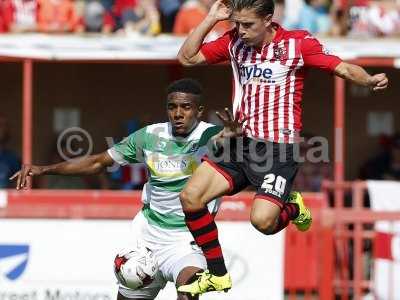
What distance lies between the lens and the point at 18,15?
17859mm

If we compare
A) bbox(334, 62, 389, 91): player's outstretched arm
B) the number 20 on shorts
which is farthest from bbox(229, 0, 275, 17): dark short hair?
the number 20 on shorts

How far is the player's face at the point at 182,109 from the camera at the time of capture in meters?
10.1

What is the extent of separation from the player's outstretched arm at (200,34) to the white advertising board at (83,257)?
2.40 metres

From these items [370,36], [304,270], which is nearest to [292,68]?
[304,270]

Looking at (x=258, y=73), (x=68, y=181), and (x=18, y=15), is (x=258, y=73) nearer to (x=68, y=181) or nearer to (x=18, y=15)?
(x=68, y=181)

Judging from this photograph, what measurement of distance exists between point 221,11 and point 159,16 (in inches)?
347

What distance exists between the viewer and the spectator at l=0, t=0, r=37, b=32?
702 inches

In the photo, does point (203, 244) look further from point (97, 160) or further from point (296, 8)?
point (296, 8)

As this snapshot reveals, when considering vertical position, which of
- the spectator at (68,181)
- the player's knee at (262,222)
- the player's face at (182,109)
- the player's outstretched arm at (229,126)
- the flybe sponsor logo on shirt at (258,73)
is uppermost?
the flybe sponsor logo on shirt at (258,73)

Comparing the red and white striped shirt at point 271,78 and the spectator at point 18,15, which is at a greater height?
the spectator at point 18,15

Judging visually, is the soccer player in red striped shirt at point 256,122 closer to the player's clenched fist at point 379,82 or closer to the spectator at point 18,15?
the player's clenched fist at point 379,82

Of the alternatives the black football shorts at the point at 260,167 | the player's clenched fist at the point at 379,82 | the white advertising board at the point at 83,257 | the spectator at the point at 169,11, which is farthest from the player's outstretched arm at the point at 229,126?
the spectator at the point at 169,11

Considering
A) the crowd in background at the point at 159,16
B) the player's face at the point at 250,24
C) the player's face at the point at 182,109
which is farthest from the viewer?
the crowd in background at the point at 159,16

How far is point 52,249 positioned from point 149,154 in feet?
6.08
